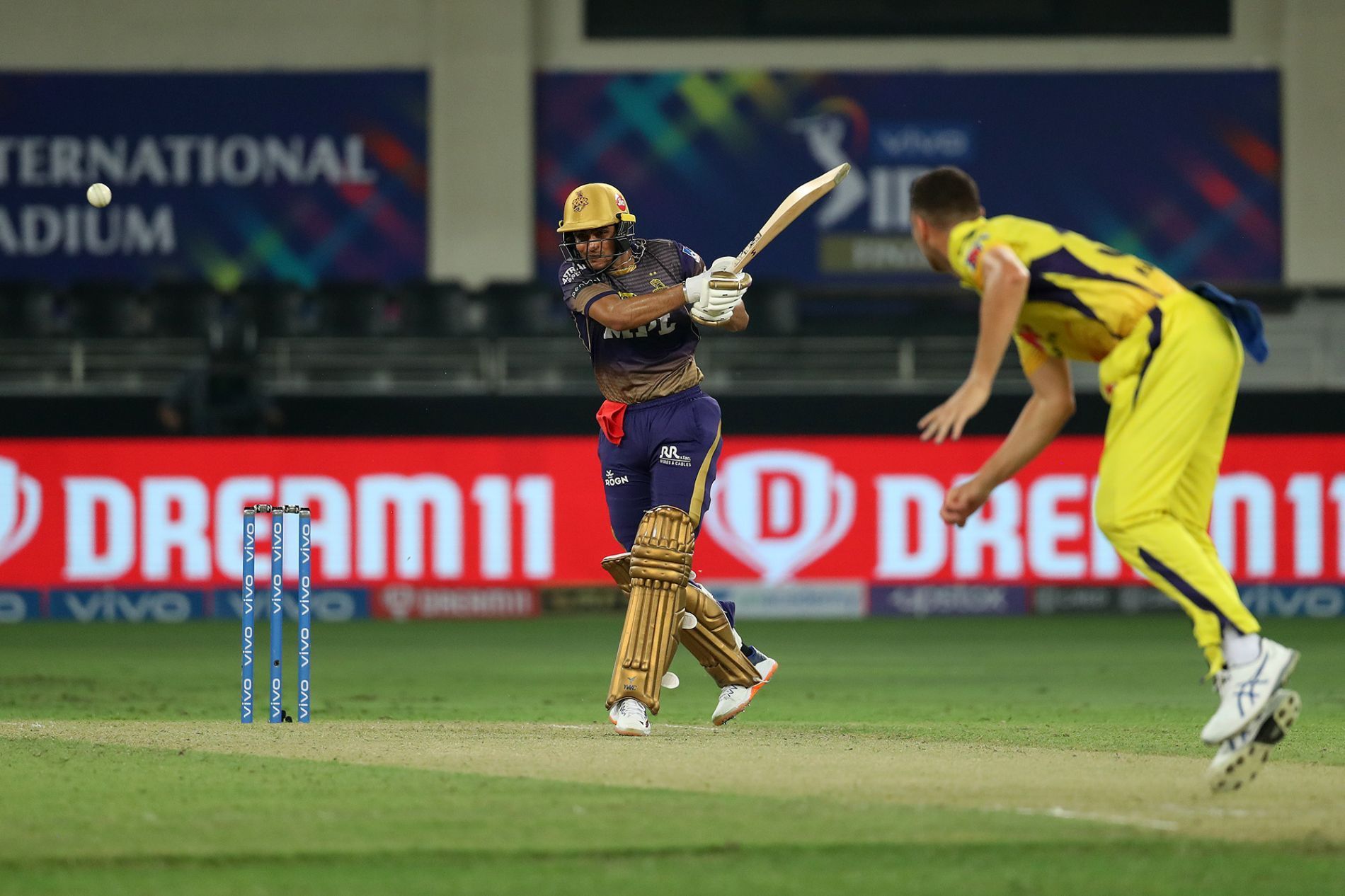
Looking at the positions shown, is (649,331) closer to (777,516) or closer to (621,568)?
(621,568)

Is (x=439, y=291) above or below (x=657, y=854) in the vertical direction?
above

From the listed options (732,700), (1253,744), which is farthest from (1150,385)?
(732,700)

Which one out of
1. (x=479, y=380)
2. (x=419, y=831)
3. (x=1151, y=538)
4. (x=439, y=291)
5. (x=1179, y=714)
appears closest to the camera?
(x=419, y=831)

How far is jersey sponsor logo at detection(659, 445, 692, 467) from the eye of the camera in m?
7.82

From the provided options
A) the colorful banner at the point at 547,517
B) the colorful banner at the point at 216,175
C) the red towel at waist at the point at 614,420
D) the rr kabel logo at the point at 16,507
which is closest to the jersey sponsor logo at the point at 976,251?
the red towel at waist at the point at 614,420

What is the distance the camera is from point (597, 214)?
7836mm

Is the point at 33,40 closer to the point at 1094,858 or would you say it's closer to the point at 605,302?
the point at 605,302

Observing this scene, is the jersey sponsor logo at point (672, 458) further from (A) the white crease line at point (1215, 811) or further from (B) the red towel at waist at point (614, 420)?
(A) the white crease line at point (1215, 811)

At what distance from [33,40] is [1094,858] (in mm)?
21802

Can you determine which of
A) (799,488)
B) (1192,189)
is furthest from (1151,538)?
(1192,189)

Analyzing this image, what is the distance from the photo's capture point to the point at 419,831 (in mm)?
5316

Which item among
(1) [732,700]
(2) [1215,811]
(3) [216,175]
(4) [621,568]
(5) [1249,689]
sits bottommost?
(1) [732,700]

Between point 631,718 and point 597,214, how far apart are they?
2.06 meters

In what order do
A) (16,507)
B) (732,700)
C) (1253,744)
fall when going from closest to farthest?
(1253,744) → (732,700) → (16,507)
